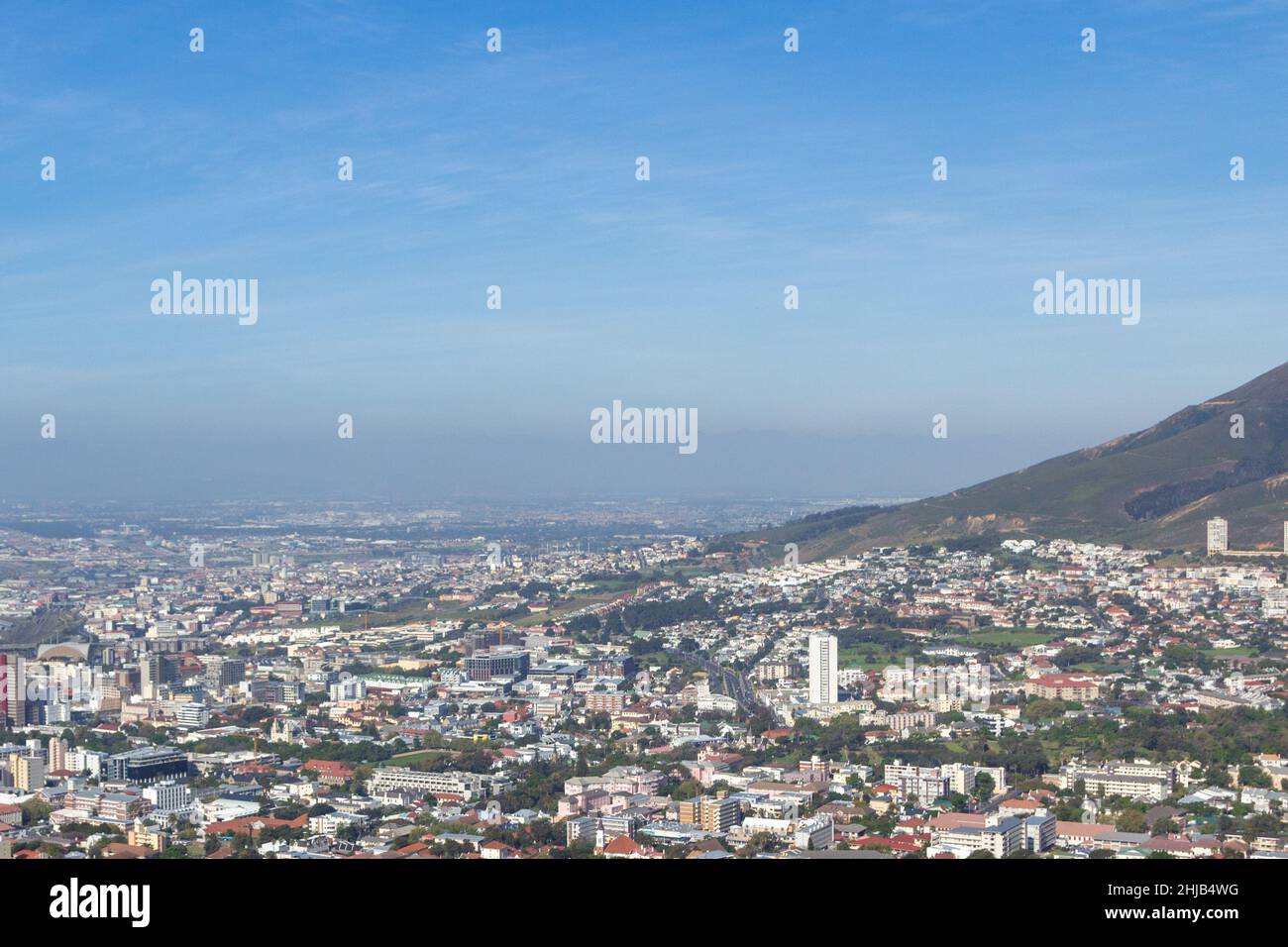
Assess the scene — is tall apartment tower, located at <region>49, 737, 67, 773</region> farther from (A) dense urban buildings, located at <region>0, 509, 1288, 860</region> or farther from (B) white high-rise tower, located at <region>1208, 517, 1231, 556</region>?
(B) white high-rise tower, located at <region>1208, 517, 1231, 556</region>

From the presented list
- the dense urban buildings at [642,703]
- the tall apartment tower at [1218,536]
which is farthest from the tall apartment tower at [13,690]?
the tall apartment tower at [1218,536]

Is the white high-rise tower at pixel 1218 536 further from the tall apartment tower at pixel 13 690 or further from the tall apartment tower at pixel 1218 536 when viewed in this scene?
the tall apartment tower at pixel 13 690

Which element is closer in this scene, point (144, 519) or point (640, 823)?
point (640, 823)

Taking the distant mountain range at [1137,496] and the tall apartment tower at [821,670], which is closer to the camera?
the tall apartment tower at [821,670]

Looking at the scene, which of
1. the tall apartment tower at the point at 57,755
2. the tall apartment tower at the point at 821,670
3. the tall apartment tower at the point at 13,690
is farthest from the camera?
the tall apartment tower at the point at 821,670

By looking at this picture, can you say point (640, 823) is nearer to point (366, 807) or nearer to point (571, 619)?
point (366, 807)

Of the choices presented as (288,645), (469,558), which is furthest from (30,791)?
(469,558)

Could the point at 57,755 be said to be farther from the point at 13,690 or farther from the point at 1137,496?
the point at 1137,496
